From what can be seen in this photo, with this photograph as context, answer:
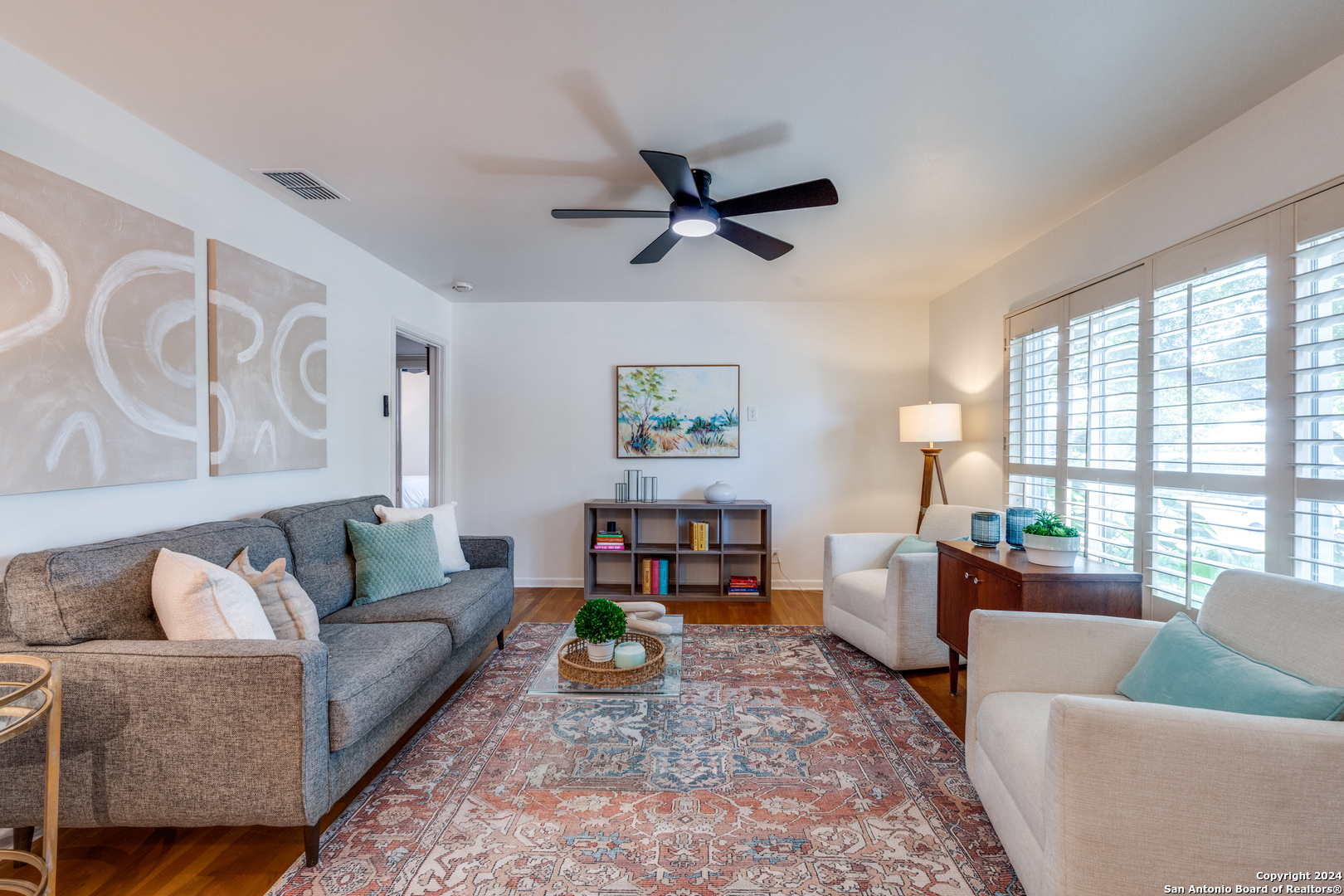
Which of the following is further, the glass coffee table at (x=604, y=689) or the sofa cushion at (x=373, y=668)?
the glass coffee table at (x=604, y=689)

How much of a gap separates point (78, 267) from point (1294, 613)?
12.1 ft

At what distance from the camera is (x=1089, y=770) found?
1.21 m

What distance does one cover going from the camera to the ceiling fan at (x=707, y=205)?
2.09 metres

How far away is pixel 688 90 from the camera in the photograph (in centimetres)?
189

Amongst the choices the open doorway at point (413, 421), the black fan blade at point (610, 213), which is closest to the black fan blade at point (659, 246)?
the black fan blade at point (610, 213)

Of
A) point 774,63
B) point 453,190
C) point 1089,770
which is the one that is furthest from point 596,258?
point 1089,770

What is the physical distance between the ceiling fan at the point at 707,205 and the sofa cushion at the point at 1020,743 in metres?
→ 1.83

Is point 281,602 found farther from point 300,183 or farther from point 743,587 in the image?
point 743,587

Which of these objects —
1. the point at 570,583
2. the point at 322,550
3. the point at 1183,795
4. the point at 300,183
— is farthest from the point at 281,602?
the point at 570,583

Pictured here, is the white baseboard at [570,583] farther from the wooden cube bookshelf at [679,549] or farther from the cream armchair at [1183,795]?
the cream armchair at [1183,795]

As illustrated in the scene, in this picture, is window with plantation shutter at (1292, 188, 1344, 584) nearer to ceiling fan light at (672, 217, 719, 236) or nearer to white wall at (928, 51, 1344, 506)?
white wall at (928, 51, 1344, 506)

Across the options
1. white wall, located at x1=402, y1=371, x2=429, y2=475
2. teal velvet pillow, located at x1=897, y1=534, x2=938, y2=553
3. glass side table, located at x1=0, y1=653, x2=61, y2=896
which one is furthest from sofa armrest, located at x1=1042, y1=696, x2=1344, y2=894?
white wall, located at x1=402, y1=371, x2=429, y2=475

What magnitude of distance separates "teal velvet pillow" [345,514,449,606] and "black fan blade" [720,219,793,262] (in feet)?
7.01

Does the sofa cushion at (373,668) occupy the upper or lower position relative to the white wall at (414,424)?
lower
